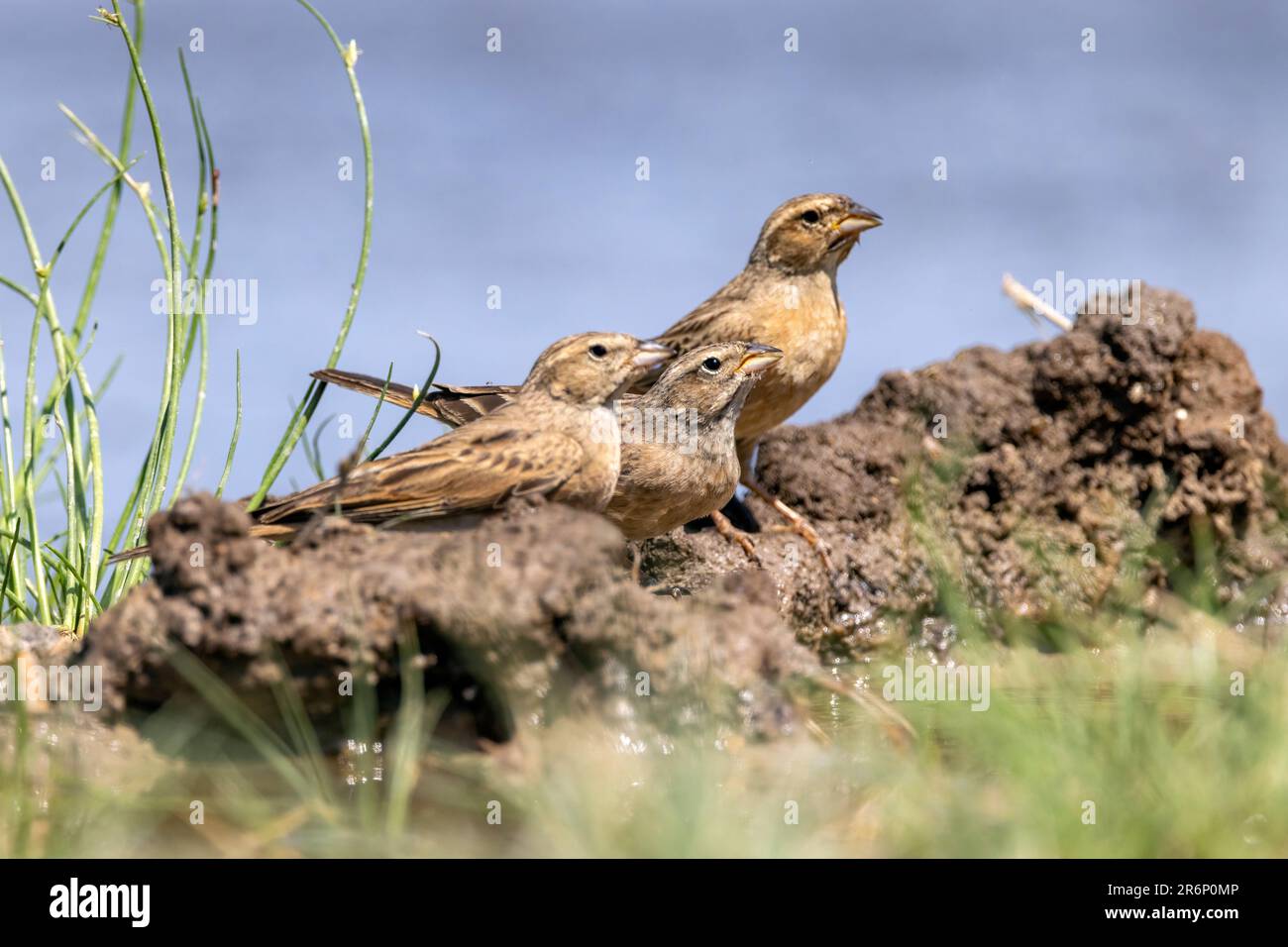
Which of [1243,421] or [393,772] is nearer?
[393,772]

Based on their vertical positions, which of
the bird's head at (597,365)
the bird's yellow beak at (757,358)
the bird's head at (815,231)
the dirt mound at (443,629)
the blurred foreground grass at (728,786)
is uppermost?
the bird's head at (815,231)

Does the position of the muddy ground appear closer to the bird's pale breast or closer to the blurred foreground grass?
the bird's pale breast

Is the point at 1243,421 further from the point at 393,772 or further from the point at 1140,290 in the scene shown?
the point at 393,772

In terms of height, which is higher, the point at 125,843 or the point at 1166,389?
the point at 1166,389

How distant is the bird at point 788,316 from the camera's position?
803 cm

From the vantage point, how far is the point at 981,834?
385cm

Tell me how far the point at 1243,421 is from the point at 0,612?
273 inches

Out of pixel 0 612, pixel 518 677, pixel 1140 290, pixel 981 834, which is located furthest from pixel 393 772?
pixel 1140 290

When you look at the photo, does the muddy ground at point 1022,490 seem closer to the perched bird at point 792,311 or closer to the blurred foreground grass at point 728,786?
the perched bird at point 792,311

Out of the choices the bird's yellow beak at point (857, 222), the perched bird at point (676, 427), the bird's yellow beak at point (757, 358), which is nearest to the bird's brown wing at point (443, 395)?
the perched bird at point (676, 427)

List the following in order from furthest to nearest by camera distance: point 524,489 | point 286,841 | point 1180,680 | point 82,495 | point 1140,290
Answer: point 1140,290
point 82,495
point 524,489
point 1180,680
point 286,841

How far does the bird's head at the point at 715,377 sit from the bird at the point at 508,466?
0.71 meters

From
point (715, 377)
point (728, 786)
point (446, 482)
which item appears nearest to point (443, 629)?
point (728, 786)
